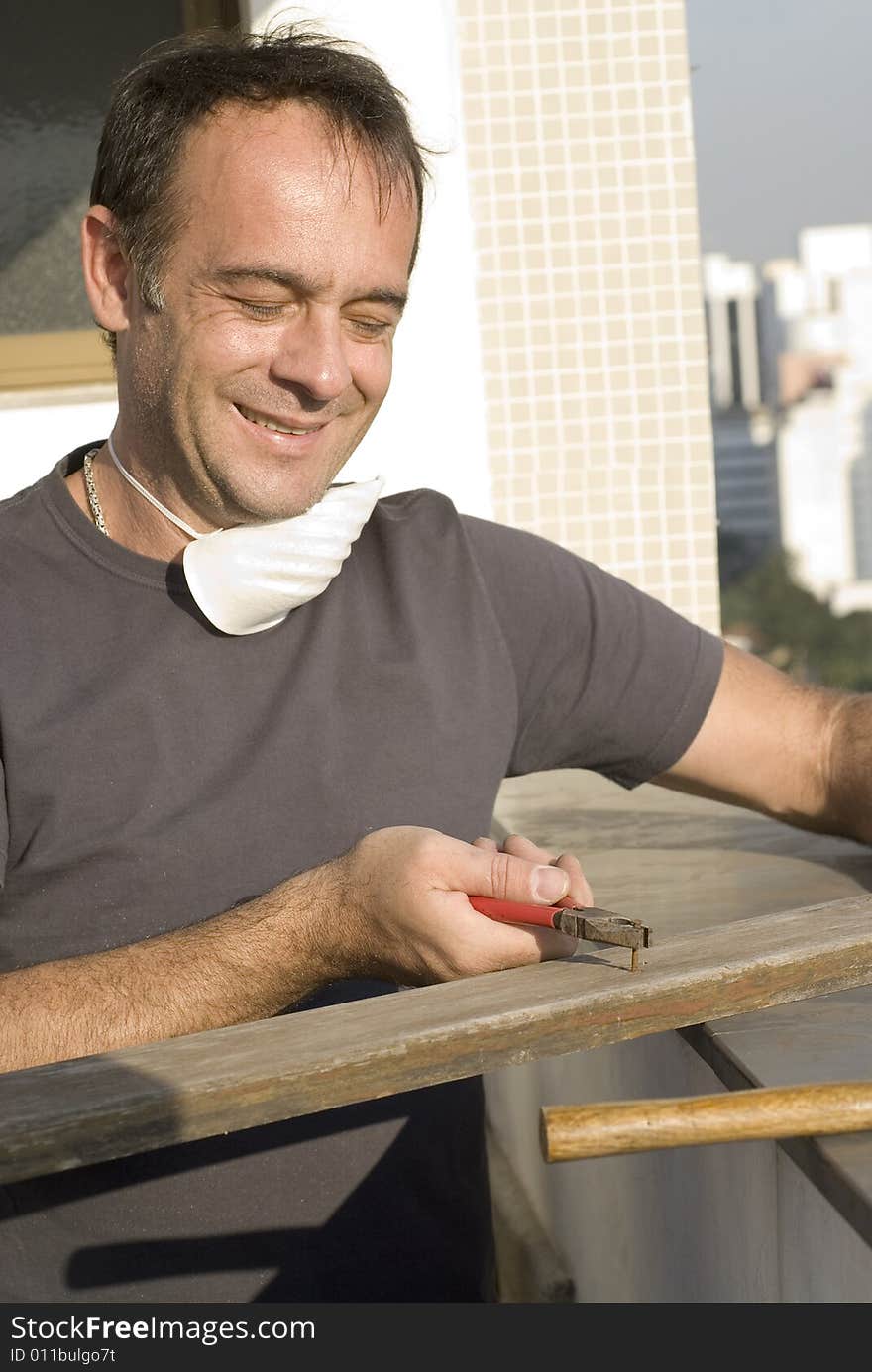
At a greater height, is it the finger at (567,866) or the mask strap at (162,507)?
the mask strap at (162,507)

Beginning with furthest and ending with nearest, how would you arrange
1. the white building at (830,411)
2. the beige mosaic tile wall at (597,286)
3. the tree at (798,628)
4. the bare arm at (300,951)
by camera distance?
the white building at (830,411)
the tree at (798,628)
the beige mosaic tile wall at (597,286)
the bare arm at (300,951)

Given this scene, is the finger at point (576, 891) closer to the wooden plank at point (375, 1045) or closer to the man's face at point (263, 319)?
the wooden plank at point (375, 1045)

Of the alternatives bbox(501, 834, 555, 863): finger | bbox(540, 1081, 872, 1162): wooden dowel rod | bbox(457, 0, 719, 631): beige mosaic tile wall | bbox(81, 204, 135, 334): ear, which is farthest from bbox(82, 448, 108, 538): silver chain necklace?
bbox(457, 0, 719, 631): beige mosaic tile wall

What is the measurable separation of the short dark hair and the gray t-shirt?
1.02 ft

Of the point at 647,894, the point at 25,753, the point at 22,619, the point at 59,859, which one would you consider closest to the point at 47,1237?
the point at 59,859

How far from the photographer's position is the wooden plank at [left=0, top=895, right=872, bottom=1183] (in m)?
1.22

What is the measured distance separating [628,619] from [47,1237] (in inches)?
40.1

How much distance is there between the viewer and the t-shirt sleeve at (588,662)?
2.04m

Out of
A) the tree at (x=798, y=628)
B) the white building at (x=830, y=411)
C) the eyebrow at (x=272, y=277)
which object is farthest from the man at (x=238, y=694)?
the white building at (x=830, y=411)

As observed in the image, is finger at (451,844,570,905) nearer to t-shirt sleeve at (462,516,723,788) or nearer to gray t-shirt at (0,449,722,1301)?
gray t-shirt at (0,449,722,1301)

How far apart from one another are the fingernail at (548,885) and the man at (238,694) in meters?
0.08

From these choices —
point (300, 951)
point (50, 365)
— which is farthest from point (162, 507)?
point (50, 365)

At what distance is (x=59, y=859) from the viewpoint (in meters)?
1.69
